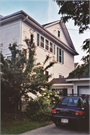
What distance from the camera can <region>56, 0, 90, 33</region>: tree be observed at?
6305mm

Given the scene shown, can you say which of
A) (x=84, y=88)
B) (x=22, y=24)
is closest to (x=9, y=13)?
(x=22, y=24)

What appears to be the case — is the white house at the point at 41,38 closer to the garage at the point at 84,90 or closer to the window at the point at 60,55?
the window at the point at 60,55

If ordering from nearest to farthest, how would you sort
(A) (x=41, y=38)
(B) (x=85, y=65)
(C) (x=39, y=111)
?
(B) (x=85, y=65)
(C) (x=39, y=111)
(A) (x=41, y=38)

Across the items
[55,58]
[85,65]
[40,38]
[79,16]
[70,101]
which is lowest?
[70,101]

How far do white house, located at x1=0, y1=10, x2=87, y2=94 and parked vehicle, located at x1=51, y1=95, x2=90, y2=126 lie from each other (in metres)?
4.41

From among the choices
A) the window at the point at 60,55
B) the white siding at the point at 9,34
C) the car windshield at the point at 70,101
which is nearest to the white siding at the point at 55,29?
the window at the point at 60,55

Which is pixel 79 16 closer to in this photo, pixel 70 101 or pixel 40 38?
pixel 70 101

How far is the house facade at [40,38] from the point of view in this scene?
1277cm

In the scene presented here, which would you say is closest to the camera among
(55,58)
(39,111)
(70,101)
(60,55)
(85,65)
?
(85,65)

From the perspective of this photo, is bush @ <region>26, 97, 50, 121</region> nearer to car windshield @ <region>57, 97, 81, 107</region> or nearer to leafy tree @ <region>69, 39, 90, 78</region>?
car windshield @ <region>57, 97, 81, 107</region>

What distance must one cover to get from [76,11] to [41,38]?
9.09m

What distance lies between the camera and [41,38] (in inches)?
608

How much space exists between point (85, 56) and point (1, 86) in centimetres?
533

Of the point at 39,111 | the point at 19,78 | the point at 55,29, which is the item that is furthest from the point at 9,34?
the point at 39,111
